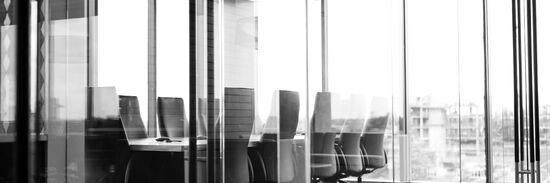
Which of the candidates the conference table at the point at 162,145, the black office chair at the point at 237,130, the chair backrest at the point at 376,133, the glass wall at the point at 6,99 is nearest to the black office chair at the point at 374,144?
the chair backrest at the point at 376,133

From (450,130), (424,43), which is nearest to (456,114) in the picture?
(450,130)

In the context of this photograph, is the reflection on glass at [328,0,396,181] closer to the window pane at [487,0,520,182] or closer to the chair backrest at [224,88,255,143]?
the chair backrest at [224,88,255,143]

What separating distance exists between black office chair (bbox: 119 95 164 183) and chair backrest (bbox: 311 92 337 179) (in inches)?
28.3

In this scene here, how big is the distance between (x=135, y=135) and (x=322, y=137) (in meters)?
0.85

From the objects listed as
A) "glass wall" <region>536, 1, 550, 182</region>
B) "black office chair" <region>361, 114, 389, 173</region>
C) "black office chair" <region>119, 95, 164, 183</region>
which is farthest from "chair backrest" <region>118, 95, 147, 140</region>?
"glass wall" <region>536, 1, 550, 182</region>

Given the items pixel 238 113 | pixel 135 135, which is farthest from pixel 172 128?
pixel 238 113

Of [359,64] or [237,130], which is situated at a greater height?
[359,64]

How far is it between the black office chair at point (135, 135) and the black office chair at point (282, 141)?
1.61 feet

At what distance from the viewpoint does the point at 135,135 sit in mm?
1769

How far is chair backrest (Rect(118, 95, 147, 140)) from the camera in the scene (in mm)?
1743

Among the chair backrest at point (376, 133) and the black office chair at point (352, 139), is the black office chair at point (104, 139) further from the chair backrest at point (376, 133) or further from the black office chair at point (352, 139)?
the chair backrest at point (376, 133)

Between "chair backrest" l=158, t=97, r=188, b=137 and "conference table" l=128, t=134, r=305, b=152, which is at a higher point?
"chair backrest" l=158, t=97, r=188, b=137

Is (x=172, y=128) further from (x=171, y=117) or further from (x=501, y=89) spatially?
(x=501, y=89)

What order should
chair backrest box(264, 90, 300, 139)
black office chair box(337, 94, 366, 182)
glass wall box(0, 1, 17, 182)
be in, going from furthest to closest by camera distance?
black office chair box(337, 94, 366, 182)
chair backrest box(264, 90, 300, 139)
glass wall box(0, 1, 17, 182)
